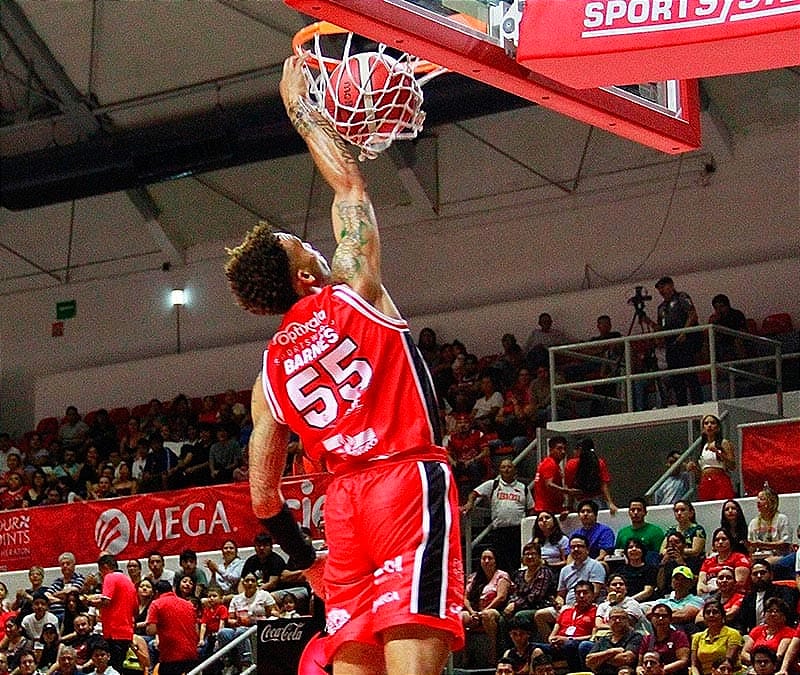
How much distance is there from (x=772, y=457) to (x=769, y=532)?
1763mm

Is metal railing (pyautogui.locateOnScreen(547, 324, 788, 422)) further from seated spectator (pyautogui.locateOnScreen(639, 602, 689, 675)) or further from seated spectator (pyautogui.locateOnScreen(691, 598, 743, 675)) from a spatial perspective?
seated spectator (pyautogui.locateOnScreen(691, 598, 743, 675))

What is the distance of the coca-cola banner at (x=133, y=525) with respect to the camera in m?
16.0

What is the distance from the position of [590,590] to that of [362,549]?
7.81 meters

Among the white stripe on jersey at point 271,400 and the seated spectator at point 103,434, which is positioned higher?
the seated spectator at point 103,434

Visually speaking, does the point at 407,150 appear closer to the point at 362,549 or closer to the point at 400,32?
the point at 400,32

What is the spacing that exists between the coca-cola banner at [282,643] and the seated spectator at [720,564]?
9.74 ft

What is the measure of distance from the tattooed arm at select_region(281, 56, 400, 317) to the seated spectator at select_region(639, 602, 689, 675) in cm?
697

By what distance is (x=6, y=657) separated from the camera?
13992 mm

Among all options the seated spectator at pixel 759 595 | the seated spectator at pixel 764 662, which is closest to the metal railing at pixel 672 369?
the seated spectator at pixel 759 595

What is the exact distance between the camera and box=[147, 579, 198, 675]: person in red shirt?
13.5m

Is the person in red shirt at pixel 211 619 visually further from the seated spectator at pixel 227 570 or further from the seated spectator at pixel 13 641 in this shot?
the seated spectator at pixel 13 641

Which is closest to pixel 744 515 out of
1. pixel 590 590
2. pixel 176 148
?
pixel 590 590

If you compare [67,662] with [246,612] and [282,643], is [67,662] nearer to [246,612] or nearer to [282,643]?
[246,612]

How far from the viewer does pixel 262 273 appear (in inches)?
191
